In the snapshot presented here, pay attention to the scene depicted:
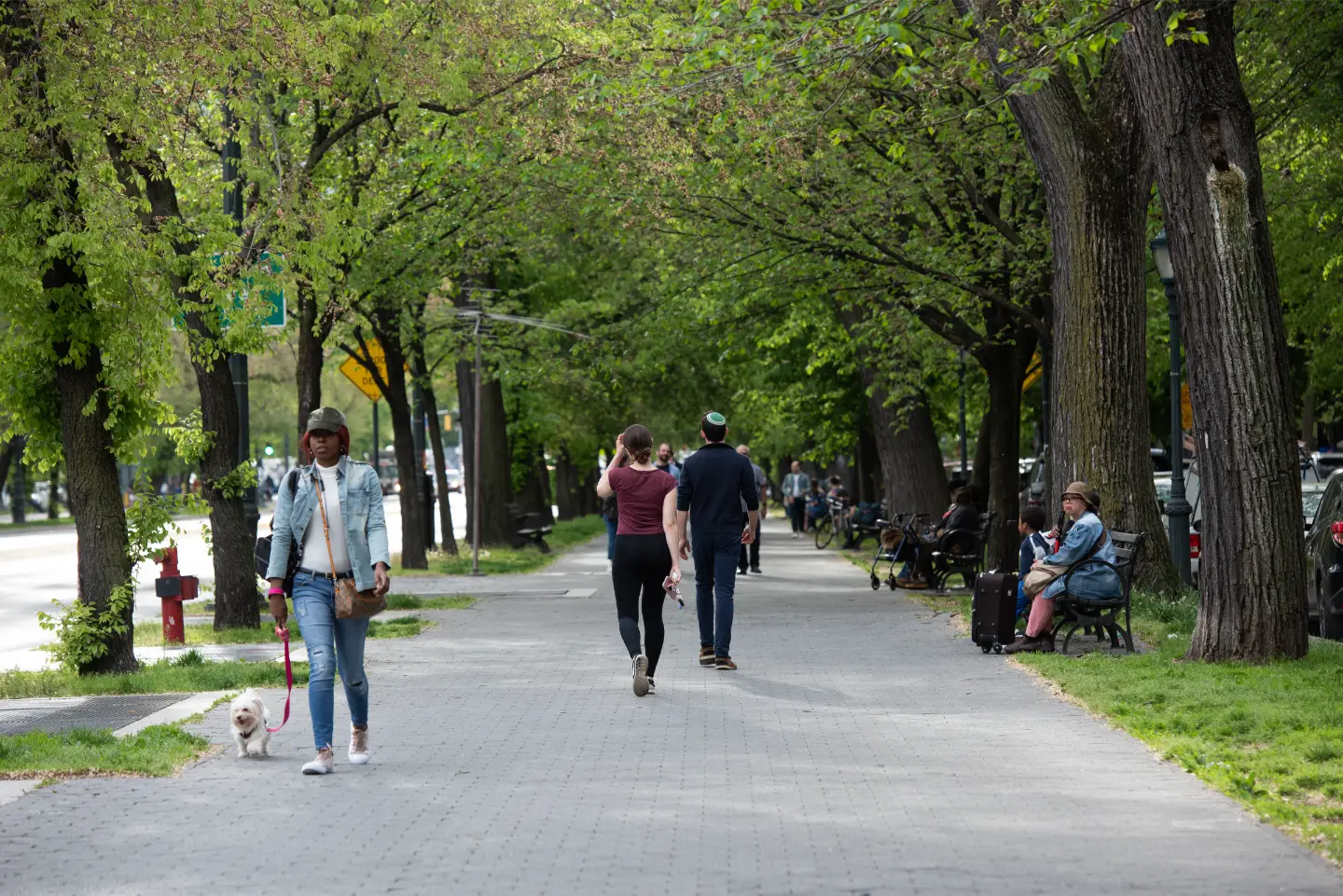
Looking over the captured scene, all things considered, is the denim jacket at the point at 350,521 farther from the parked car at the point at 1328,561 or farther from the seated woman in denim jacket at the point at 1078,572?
the parked car at the point at 1328,561

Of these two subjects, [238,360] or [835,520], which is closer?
[238,360]

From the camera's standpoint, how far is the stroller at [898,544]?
22.0 metres

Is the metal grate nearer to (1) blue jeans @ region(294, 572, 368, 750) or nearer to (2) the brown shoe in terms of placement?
(1) blue jeans @ region(294, 572, 368, 750)

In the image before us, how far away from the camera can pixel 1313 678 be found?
10.8 m

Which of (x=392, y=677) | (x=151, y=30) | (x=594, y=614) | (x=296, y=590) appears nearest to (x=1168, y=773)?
(x=296, y=590)

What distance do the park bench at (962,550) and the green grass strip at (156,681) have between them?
955cm

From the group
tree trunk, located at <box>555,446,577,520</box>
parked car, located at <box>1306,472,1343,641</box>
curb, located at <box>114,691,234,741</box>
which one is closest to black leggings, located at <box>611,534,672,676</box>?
curb, located at <box>114,691,234,741</box>

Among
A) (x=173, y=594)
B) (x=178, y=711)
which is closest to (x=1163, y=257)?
(x=173, y=594)

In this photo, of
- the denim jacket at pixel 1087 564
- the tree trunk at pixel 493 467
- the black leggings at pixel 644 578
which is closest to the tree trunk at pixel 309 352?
the black leggings at pixel 644 578

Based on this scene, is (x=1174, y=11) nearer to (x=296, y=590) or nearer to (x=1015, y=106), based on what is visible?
(x=1015, y=106)

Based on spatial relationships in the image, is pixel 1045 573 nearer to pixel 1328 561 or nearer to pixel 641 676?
pixel 1328 561

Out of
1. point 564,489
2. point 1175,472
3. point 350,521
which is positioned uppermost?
point 564,489

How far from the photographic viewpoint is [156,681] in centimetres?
1235

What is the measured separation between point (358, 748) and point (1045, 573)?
249 inches
